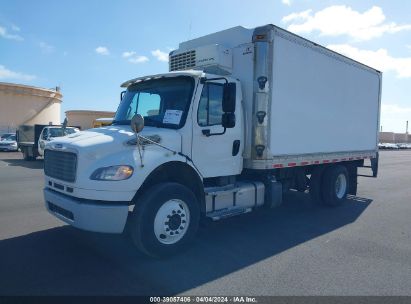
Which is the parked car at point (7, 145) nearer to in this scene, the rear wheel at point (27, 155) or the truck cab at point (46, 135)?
the rear wheel at point (27, 155)

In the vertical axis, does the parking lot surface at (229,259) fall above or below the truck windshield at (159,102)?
below

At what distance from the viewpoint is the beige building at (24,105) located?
47062 mm

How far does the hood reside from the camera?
4785 mm

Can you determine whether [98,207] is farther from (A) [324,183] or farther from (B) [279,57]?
(A) [324,183]

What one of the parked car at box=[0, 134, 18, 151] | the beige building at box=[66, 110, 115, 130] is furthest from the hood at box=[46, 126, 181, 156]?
the beige building at box=[66, 110, 115, 130]

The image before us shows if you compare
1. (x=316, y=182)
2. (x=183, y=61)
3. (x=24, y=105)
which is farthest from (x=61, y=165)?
(x=24, y=105)

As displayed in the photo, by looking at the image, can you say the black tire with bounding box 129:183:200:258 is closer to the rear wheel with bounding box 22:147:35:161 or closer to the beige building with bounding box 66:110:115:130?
the rear wheel with bounding box 22:147:35:161

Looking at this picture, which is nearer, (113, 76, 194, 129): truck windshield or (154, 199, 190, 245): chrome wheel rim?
(154, 199, 190, 245): chrome wheel rim

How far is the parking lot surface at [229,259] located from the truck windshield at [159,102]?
6.81ft

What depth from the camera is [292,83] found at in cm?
712

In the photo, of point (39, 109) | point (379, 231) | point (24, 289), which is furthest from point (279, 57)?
point (39, 109)

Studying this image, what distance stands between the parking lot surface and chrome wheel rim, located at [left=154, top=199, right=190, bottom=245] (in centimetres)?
33

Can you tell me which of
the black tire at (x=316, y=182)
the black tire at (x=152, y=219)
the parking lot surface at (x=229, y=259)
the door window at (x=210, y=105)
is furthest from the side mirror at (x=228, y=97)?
the black tire at (x=316, y=182)

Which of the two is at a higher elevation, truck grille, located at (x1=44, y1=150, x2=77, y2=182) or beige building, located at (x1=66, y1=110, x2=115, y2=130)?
beige building, located at (x1=66, y1=110, x2=115, y2=130)
